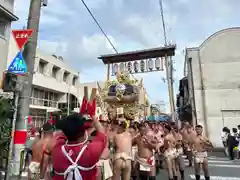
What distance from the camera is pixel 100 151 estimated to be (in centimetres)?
270

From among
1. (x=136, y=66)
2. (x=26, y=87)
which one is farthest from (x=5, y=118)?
(x=136, y=66)

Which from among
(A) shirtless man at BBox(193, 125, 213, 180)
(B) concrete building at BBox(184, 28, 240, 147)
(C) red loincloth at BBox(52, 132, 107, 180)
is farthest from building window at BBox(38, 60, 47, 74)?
(C) red loincloth at BBox(52, 132, 107, 180)

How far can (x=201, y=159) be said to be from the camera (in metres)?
7.46

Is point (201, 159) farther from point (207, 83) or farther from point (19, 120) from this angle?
point (207, 83)

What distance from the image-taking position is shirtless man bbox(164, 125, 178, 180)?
7.96 m

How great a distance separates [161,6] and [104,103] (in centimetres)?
802

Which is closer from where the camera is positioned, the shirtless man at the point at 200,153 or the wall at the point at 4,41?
the shirtless man at the point at 200,153

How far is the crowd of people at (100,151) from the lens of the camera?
263 centimetres

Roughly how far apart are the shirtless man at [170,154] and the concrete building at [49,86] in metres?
18.8

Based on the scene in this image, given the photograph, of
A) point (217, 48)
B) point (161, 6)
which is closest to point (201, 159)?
point (161, 6)

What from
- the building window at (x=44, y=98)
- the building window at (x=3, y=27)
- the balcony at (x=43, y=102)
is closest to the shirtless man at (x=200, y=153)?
the building window at (x=3, y=27)

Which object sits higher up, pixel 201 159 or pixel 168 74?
pixel 168 74

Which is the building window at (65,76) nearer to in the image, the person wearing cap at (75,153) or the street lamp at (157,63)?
the street lamp at (157,63)

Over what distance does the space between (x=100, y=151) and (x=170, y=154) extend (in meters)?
5.94
